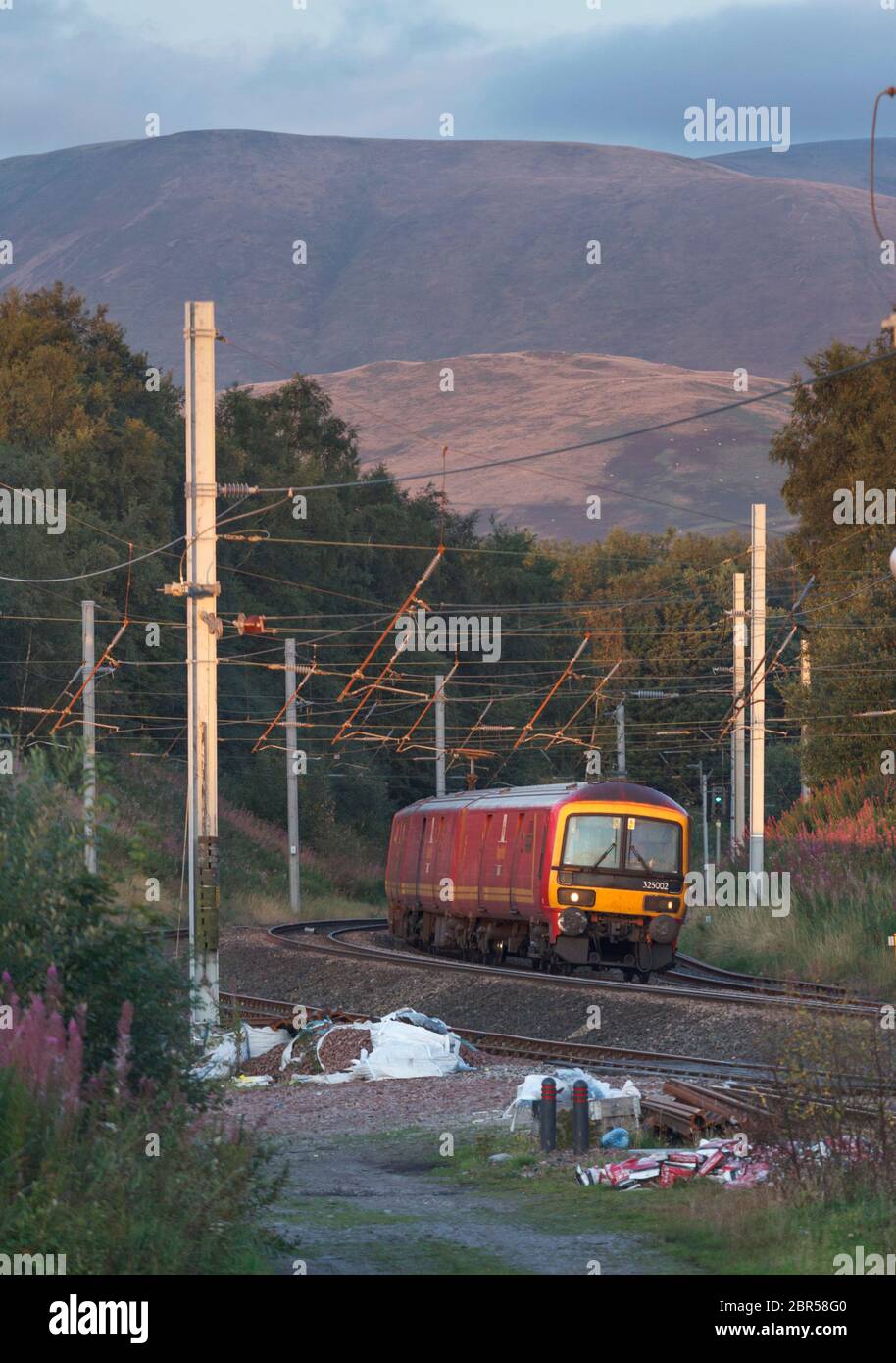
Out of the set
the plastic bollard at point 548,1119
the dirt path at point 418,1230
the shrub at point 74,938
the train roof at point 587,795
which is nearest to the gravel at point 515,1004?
the plastic bollard at point 548,1119

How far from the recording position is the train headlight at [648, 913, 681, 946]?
90.7 ft

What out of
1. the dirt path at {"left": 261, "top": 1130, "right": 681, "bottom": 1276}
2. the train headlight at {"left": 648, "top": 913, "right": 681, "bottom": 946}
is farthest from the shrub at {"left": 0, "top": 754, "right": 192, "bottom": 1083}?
the train headlight at {"left": 648, "top": 913, "right": 681, "bottom": 946}

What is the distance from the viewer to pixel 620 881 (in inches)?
1083

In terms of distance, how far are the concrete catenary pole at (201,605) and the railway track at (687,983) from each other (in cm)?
573

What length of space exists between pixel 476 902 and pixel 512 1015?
8436 millimetres

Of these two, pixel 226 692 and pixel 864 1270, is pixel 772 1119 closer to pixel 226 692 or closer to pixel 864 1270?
pixel 864 1270

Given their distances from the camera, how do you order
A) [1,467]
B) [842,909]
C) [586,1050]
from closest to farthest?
[586,1050] < [842,909] < [1,467]

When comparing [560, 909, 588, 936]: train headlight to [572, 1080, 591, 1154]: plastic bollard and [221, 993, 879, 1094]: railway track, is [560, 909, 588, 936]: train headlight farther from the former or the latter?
[572, 1080, 591, 1154]: plastic bollard

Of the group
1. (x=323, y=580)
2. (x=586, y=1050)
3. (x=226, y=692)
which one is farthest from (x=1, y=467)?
(x=586, y=1050)

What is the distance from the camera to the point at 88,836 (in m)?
10.9

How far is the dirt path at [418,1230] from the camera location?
918 centimetres

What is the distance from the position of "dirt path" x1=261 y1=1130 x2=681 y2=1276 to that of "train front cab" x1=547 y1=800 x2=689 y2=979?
14227 mm

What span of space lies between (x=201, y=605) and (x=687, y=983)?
10.9m

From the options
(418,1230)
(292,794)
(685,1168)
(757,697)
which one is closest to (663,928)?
(757,697)
